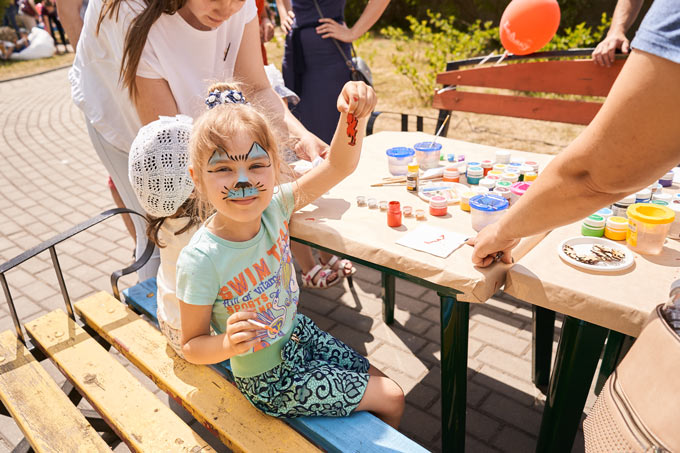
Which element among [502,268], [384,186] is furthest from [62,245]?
[502,268]

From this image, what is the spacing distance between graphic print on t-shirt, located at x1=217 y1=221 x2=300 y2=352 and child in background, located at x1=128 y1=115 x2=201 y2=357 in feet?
1.18

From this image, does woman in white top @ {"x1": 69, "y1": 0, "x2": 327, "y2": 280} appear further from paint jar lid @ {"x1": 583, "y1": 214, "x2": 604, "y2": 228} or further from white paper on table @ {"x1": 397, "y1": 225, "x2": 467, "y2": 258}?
paint jar lid @ {"x1": 583, "y1": 214, "x2": 604, "y2": 228}

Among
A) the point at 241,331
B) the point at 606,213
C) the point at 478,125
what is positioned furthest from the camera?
the point at 478,125

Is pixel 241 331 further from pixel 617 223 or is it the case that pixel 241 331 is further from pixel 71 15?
pixel 71 15

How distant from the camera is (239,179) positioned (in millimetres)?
1496

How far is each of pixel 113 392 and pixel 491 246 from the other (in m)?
1.37

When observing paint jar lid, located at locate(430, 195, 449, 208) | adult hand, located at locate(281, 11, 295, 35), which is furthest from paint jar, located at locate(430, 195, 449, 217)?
adult hand, located at locate(281, 11, 295, 35)

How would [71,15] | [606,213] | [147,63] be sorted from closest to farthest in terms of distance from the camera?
[606,213] < [147,63] < [71,15]

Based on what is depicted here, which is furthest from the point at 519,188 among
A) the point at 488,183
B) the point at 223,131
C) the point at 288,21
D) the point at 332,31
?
the point at 288,21

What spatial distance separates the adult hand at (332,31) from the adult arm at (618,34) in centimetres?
163

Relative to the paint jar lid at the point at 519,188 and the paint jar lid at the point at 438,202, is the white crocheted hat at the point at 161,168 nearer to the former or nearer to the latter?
the paint jar lid at the point at 438,202

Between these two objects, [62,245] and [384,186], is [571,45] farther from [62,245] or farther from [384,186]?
[62,245]

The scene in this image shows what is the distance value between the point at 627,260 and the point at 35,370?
210cm

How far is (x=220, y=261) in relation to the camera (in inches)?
60.2
